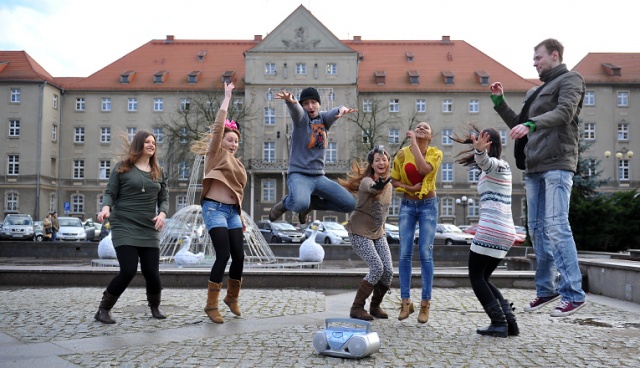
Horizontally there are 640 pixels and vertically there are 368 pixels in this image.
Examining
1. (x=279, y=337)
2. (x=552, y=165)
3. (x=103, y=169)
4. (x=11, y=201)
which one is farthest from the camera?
(x=103, y=169)

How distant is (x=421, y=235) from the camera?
7.56 metres

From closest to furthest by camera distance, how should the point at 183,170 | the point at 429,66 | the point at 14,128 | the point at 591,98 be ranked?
the point at 183,170 → the point at 14,128 → the point at 591,98 → the point at 429,66

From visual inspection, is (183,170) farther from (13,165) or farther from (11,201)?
(13,165)

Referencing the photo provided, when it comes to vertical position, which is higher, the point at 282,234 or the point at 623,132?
the point at 623,132

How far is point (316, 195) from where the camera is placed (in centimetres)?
771

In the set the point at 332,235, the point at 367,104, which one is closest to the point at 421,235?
the point at 332,235

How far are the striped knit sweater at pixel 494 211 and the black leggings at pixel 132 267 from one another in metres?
3.42

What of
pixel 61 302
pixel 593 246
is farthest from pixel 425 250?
pixel 593 246

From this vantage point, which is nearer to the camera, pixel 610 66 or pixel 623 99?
Result: pixel 623 99

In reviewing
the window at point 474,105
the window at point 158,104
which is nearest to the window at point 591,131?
the window at point 474,105

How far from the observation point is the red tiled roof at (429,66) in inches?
2665

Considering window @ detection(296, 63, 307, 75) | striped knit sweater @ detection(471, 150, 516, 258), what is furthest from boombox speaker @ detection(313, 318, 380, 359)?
window @ detection(296, 63, 307, 75)

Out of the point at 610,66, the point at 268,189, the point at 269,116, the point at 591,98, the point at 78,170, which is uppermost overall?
the point at 610,66

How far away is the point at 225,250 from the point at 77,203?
6557 cm
